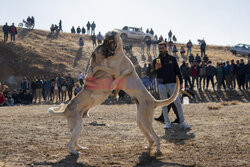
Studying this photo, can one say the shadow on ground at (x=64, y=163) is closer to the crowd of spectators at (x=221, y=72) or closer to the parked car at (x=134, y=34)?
the crowd of spectators at (x=221, y=72)

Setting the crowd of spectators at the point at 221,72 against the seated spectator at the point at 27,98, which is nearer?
the crowd of spectators at the point at 221,72

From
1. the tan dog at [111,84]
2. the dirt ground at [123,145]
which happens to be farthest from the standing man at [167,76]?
the tan dog at [111,84]

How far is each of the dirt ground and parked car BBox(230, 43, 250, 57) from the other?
3359cm

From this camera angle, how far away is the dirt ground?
5.76 m

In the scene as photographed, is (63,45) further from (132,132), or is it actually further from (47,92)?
(132,132)

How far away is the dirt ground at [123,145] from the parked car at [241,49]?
3359 centimetres

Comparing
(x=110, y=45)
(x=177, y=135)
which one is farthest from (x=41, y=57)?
(x=110, y=45)

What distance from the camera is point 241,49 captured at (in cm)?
4138

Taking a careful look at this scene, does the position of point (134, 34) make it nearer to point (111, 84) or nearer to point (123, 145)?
point (123, 145)

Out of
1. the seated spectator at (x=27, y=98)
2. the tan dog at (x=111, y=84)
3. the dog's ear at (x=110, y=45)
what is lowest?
the seated spectator at (x=27, y=98)

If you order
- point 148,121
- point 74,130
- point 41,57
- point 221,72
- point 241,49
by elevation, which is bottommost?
point 74,130

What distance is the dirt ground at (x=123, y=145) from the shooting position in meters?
5.76

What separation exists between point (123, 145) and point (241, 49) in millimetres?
38714

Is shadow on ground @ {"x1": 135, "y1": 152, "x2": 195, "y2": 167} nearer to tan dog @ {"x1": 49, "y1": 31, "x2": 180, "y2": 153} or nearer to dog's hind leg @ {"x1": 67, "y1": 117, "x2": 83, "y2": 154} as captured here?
tan dog @ {"x1": 49, "y1": 31, "x2": 180, "y2": 153}
